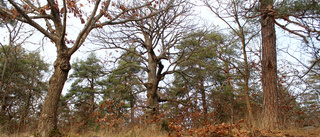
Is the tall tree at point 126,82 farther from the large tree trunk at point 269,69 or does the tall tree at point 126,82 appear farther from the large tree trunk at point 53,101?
the large tree trunk at point 269,69

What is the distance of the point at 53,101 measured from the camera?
502cm

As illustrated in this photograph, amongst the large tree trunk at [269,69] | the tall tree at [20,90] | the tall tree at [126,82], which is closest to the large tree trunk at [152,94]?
the tall tree at [126,82]

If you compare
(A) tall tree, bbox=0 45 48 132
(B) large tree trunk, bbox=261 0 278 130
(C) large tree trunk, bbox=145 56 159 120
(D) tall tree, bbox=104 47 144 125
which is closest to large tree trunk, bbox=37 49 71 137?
(A) tall tree, bbox=0 45 48 132

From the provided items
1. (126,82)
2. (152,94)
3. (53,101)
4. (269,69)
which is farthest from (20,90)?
(269,69)

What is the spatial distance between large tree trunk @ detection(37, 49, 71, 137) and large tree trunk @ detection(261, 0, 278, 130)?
5.74 meters

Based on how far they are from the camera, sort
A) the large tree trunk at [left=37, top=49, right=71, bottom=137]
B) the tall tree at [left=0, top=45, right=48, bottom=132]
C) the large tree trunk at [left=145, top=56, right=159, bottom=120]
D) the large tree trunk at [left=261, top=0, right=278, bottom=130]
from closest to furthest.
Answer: the large tree trunk at [left=37, top=49, right=71, bottom=137], the large tree trunk at [left=261, top=0, right=278, bottom=130], the tall tree at [left=0, top=45, right=48, bottom=132], the large tree trunk at [left=145, top=56, right=159, bottom=120]

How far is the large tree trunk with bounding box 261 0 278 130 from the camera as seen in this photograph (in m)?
5.80

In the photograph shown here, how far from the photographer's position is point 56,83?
5.11 meters

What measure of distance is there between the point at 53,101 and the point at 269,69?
6400 millimetres

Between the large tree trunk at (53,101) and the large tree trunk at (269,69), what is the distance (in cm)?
574

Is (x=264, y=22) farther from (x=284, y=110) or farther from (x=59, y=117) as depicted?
(x=59, y=117)

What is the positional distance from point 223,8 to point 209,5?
0.57m

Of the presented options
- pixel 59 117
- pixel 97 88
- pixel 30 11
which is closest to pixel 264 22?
pixel 30 11

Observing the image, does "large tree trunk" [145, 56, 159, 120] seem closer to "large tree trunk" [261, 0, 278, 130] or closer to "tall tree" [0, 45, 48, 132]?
"tall tree" [0, 45, 48, 132]
